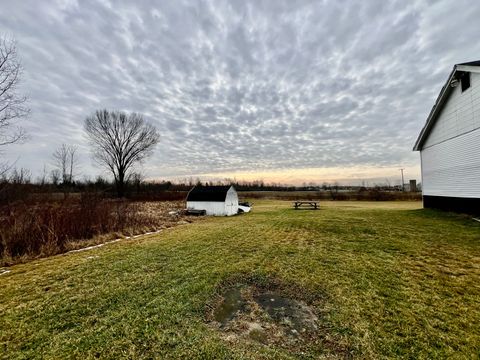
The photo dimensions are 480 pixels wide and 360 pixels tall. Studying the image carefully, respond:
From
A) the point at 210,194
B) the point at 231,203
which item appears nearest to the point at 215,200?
the point at 210,194

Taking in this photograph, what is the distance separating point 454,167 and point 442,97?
4261mm

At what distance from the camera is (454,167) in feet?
43.3

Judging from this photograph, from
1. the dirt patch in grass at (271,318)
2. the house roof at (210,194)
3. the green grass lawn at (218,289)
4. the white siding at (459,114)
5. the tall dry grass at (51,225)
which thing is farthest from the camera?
the house roof at (210,194)

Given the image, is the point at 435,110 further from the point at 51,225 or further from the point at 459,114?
the point at 51,225

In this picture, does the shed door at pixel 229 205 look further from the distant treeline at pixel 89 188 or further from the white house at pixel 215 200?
the distant treeline at pixel 89 188

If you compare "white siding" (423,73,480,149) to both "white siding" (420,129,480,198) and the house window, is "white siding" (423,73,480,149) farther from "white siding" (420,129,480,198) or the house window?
"white siding" (420,129,480,198)

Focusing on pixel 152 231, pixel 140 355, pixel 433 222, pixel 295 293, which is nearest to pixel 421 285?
pixel 295 293

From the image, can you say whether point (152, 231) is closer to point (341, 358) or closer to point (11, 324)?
point (11, 324)

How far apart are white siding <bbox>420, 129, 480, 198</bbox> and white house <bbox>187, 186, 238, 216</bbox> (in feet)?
49.4

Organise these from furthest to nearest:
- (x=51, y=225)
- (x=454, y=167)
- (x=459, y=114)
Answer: (x=454, y=167)
(x=459, y=114)
(x=51, y=225)

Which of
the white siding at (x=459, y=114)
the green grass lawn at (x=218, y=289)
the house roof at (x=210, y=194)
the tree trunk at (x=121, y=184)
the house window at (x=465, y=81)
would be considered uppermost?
the house window at (x=465, y=81)

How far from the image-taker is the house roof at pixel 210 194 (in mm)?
21308

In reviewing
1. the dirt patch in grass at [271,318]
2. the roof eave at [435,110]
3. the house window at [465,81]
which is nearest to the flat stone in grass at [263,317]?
the dirt patch in grass at [271,318]

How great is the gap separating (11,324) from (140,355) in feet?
7.86
